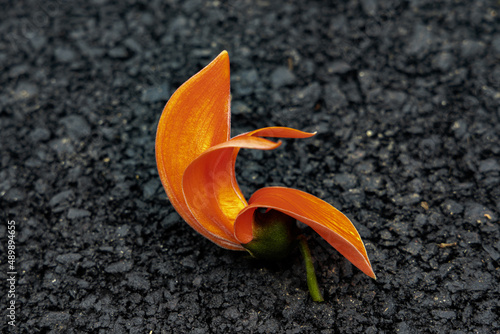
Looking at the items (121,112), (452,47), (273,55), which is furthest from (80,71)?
(452,47)

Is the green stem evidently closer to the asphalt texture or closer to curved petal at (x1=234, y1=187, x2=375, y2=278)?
the asphalt texture

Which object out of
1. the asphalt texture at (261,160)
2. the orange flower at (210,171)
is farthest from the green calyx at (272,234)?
the asphalt texture at (261,160)

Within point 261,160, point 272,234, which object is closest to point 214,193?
point 272,234

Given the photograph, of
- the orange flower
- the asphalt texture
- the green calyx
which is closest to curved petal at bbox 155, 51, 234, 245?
the orange flower

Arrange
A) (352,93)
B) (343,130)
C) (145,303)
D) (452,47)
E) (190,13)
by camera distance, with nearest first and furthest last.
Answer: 1. (145,303)
2. (343,130)
3. (352,93)
4. (452,47)
5. (190,13)

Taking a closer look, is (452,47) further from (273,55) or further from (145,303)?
(145,303)

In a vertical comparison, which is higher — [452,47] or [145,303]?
[452,47]

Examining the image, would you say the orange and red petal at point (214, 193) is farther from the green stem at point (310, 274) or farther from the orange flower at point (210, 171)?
the green stem at point (310, 274)
